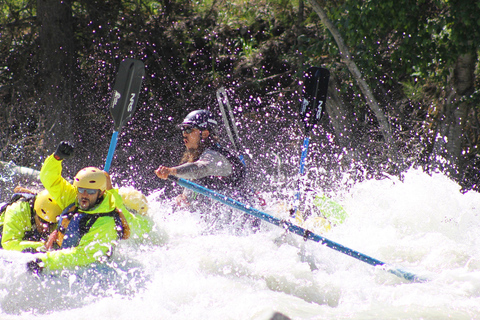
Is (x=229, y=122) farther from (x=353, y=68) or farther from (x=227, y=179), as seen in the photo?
(x=353, y=68)

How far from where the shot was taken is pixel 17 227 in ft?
11.8

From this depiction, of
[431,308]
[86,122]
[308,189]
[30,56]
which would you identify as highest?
[30,56]

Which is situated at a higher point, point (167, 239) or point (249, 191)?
point (249, 191)

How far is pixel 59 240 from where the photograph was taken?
348cm

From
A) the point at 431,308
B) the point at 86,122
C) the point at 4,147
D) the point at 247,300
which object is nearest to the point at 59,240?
the point at 247,300

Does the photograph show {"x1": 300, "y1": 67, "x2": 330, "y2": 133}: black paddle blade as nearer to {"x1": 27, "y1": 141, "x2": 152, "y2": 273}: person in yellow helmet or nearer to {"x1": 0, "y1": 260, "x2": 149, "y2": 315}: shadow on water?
{"x1": 27, "y1": 141, "x2": 152, "y2": 273}: person in yellow helmet

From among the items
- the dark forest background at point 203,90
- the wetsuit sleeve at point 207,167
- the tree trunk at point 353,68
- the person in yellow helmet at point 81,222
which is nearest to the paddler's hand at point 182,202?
the wetsuit sleeve at point 207,167

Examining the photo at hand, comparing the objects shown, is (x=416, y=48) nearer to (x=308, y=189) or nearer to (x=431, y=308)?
(x=308, y=189)

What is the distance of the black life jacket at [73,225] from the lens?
340cm

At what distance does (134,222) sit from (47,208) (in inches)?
27.8

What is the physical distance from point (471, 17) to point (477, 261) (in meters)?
2.65

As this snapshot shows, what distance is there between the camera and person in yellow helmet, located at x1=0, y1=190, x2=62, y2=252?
3535 millimetres

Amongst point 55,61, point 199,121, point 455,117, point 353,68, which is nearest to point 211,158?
point 199,121

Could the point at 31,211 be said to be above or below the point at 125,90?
below
